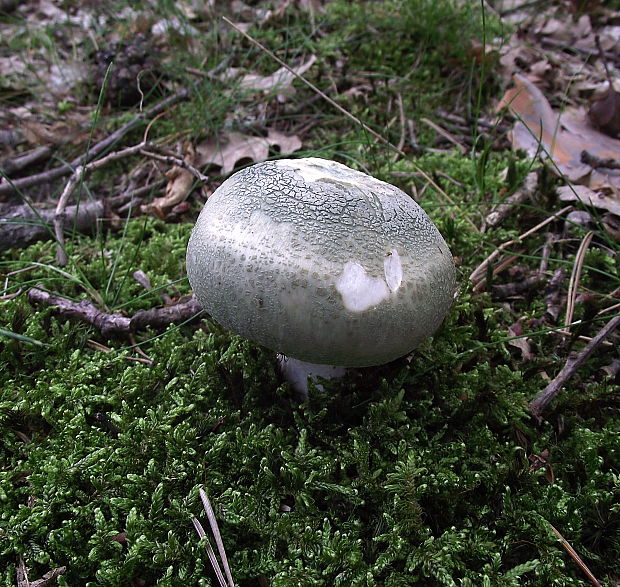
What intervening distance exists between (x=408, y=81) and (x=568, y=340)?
7.74 ft

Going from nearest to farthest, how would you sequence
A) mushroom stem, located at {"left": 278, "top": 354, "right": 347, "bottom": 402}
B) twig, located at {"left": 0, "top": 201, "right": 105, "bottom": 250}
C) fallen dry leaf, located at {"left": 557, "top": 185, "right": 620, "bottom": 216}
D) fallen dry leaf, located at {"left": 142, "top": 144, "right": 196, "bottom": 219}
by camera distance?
1. mushroom stem, located at {"left": 278, "top": 354, "right": 347, "bottom": 402}
2. fallen dry leaf, located at {"left": 557, "top": 185, "right": 620, "bottom": 216}
3. twig, located at {"left": 0, "top": 201, "right": 105, "bottom": 250}
4. fallen dry leaf, located at {"left": 142, "top": 144, "right": 196, "bottom": 219}

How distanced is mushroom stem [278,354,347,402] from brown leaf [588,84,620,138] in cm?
252

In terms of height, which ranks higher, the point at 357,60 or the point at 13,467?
the point at 357,60

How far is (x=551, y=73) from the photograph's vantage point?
371 cm

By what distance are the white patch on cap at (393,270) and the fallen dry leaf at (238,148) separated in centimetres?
174

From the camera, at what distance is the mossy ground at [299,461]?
140 centimetres

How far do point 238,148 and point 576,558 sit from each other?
2.63 metres

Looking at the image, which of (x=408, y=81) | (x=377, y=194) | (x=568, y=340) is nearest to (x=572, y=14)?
(x=408, y=81)

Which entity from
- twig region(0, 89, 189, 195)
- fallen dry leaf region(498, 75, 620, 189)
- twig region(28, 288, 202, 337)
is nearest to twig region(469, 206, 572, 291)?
fallen dry leaf region(498, 75, 620, 189)

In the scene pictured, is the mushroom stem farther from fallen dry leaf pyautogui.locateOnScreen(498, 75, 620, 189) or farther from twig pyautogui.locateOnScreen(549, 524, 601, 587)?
fallen dry leaf pyautogui.locateOnScreen(498, 75, 620, 189)

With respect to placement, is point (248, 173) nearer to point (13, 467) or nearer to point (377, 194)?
point (377, 194)

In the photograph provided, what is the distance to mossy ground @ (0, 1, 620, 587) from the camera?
4.61 feet

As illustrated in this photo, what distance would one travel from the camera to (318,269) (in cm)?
137

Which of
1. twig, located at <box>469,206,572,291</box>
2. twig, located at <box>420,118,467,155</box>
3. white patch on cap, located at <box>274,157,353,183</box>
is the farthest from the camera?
twig, located at <box>420,118,467,155</box>
